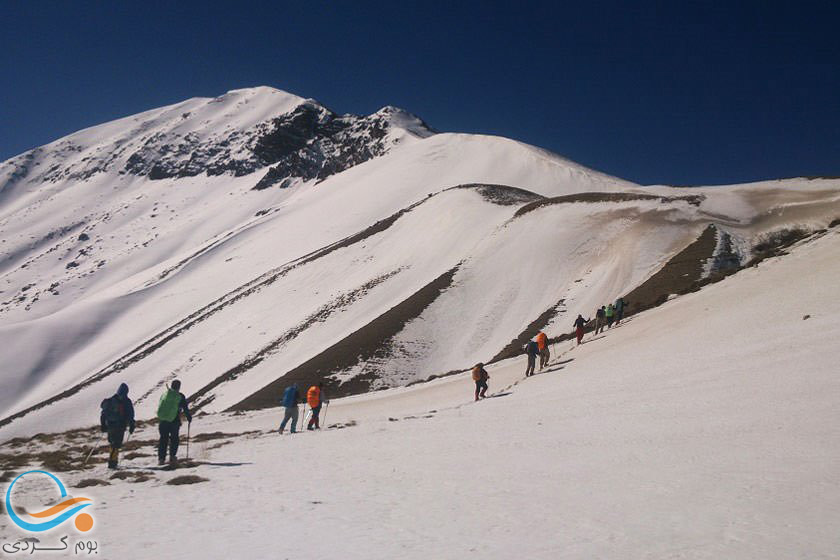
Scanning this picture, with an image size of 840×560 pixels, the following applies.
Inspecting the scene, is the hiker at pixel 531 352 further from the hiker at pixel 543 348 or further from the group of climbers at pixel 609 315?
the group of climbers at pixel 609 315

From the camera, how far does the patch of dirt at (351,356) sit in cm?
3616

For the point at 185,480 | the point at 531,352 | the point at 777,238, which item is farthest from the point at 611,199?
the point at 185,480

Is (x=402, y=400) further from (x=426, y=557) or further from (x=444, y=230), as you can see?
(x=444, y=230)

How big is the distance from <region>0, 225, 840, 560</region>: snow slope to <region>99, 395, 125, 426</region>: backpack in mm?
1056

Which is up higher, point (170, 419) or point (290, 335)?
point (290, 335)

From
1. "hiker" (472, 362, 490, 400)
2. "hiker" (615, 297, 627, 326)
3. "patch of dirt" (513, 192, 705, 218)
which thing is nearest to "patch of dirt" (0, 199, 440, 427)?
"patch of dirt" (513, 192, 705, 218)

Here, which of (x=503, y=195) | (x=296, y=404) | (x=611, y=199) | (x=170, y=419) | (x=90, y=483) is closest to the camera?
(x=90, y=483)

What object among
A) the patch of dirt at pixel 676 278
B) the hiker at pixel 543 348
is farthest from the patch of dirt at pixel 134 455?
the patch of dirt at pixel 676 278

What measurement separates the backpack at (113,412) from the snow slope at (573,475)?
41.6 inches

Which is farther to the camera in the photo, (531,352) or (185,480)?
(531,352)

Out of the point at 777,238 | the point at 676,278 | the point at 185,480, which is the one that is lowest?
the point at 185,480

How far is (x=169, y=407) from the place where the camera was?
42.2 feet

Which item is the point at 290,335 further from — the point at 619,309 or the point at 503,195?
the point at 503,195

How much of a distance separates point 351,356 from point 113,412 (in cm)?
2703
